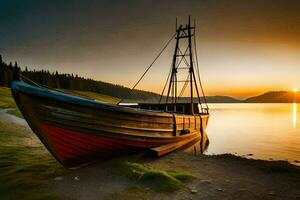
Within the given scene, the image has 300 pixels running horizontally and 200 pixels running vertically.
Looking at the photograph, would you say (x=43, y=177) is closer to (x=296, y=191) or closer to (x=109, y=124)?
(x=109, y=124)

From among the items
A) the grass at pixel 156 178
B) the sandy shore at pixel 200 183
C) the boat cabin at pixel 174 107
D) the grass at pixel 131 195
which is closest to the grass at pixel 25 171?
the sandy shore at pixel 200 183

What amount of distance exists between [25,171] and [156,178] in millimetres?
5802

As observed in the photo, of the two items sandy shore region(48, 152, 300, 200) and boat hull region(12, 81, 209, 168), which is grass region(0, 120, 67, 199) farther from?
boat hull region(12, 81, 209, 168)

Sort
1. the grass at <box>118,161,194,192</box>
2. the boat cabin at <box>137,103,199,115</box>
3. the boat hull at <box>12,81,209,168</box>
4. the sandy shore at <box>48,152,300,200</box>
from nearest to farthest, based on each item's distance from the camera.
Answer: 1. the sandy shore at <box>48,152,300,200</box>
2. the grass at <box>118,161,194,192</box>
3. the boat hull at <box>12,81,209,168</box>
4. the boat cabin at <box>137,103,199,115</box>

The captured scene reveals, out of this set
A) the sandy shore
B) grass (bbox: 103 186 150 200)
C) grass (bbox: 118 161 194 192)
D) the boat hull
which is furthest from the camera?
the boat hull

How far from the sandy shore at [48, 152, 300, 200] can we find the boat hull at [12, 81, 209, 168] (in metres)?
0.83

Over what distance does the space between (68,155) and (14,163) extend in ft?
11.0

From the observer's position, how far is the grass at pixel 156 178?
8945 mm

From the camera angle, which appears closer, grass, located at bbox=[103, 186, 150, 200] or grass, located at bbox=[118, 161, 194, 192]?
Answer: grass, located at bbox=[103, 186, 150, 200]

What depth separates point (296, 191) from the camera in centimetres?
879

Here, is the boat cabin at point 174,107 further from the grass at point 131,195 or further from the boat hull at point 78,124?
the grass at point 131,195

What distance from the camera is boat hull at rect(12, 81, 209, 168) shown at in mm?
9938

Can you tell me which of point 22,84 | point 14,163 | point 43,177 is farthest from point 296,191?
point 14,163

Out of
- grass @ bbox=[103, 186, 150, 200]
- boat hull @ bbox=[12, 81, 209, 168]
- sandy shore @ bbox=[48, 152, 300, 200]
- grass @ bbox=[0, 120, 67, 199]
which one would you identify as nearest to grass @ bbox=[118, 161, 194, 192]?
sandy shore @ bbox=[48, 152, 300, 200]
